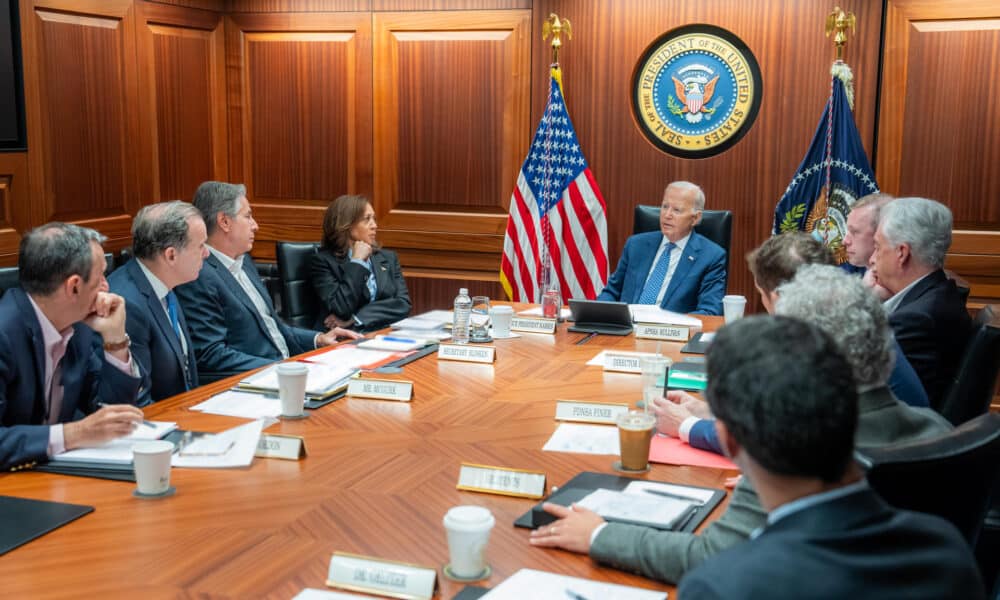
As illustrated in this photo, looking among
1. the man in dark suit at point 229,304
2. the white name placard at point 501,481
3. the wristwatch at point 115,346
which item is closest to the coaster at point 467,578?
the white name placard at point 501,481

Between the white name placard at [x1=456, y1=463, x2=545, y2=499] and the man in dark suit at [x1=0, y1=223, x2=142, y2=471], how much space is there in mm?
767

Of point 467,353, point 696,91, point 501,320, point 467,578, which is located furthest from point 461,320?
point 696,91

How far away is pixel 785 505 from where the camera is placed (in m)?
1.13

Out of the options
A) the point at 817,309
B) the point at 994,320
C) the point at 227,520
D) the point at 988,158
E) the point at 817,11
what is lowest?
the point at 227,520

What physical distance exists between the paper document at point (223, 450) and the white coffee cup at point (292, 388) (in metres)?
0.20

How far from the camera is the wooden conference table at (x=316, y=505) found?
1594 millimetres

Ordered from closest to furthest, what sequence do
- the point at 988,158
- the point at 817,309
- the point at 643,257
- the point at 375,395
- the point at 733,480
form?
1. the point at 817,309
2. the point at 733,480
3. the point at 375,395
4. the point at 643,257
5. the point at 988,158

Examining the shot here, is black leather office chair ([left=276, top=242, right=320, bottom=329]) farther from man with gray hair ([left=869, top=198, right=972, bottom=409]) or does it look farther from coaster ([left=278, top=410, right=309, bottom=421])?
man with gray hair ([left=869, top=198, right=972, bottom=409])

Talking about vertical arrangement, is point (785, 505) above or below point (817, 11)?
below

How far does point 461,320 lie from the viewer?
359 cm

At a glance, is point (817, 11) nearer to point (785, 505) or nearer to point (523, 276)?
point (523, 276)

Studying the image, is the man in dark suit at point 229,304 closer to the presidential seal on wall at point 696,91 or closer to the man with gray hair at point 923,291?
the man with gray hair at point 923,291

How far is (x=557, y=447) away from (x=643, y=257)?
2.65m

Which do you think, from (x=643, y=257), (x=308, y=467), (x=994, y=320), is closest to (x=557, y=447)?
(x=308, y=467)
